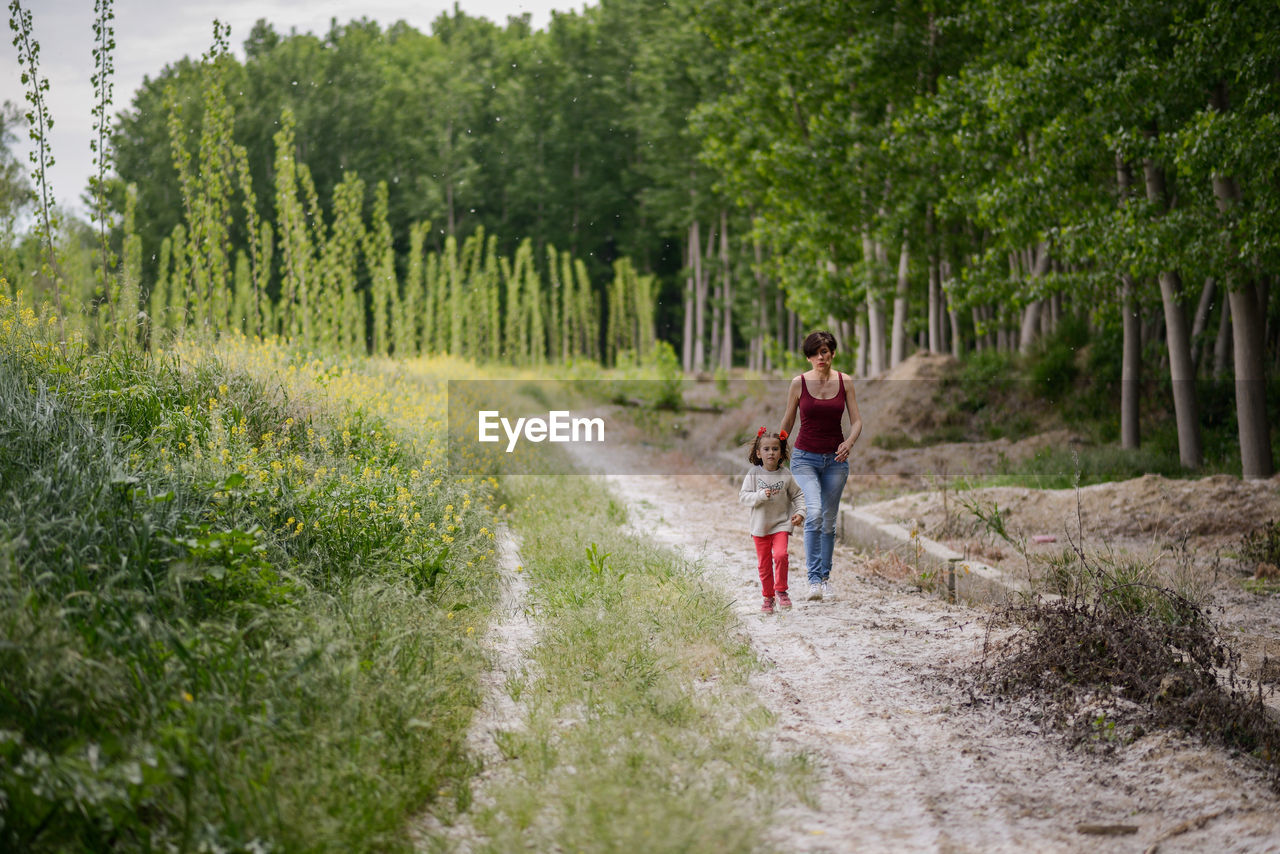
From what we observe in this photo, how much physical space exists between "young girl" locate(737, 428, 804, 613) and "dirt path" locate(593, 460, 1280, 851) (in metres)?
0.46

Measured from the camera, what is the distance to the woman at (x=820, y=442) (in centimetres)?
701

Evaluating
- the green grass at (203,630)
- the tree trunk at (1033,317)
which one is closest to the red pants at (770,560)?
the green grass at (203,630)

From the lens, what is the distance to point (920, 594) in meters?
7.20

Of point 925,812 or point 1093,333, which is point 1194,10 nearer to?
point 1093,333

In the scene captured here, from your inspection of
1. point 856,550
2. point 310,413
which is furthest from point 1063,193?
point 310,413

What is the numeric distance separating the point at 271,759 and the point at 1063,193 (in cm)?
1224

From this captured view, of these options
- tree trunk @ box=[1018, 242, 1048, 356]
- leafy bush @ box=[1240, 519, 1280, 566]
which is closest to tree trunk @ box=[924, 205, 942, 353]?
tree trunk @ box=[1018, 242, 1048, 356]

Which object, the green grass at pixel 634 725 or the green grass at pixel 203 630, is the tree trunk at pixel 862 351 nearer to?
the green grass at pixel 634 725

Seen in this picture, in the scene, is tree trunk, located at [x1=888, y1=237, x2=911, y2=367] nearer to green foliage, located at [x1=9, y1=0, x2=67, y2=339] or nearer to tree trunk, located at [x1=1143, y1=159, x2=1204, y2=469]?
tree trunk, located at [x1=1143, y1=159, x2=1204, y2=469]

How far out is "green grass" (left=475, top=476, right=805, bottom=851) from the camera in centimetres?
330

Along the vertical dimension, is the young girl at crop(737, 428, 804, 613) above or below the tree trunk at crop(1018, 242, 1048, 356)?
below

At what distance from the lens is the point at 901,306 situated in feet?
60.8

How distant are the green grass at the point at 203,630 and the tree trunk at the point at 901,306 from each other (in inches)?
526

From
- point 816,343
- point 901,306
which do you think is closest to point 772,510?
point 816,343
